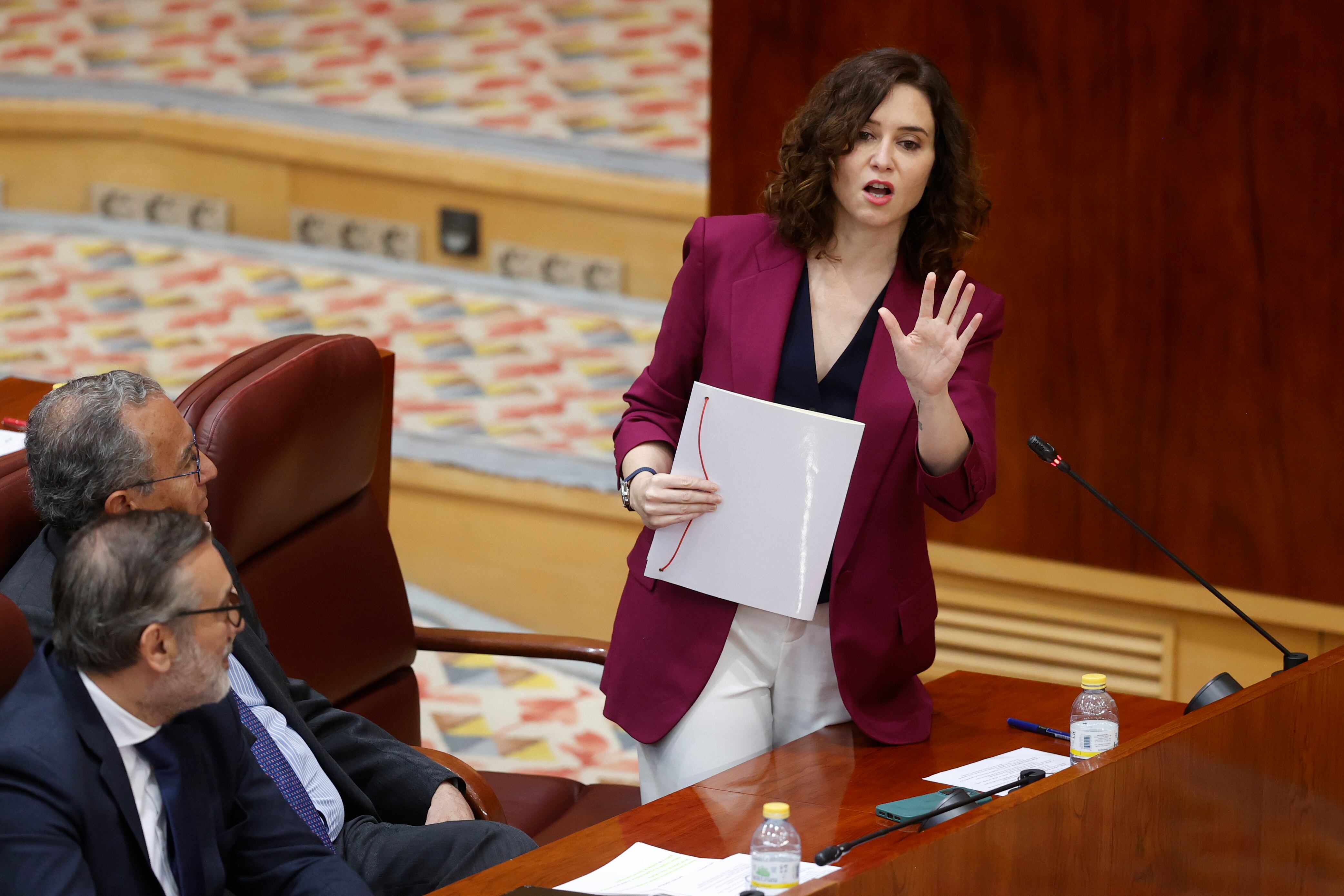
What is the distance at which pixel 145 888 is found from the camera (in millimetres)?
1549

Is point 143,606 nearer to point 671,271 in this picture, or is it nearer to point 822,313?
point 822,313

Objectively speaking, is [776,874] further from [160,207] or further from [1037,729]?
[160,207]

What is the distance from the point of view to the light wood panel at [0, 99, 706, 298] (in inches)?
194

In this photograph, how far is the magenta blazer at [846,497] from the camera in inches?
74.9

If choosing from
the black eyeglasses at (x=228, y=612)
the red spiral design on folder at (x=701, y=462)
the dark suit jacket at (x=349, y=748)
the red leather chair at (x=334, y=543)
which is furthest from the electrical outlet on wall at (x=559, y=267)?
the black eyeglasses at (x=228, y=612)

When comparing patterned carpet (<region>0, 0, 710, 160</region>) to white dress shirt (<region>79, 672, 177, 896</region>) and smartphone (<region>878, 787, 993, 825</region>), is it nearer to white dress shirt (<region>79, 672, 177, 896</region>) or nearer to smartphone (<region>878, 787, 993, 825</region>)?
smartphone (<region>878, 787, 993, 825</region>)

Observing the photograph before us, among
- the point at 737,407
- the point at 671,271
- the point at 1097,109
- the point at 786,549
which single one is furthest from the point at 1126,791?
the point at 671,271

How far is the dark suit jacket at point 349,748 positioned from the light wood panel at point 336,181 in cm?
276

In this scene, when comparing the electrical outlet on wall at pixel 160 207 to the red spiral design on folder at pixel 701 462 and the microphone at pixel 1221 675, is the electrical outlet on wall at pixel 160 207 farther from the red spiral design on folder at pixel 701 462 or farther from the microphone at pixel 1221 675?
the microphone at pixel 1221 675

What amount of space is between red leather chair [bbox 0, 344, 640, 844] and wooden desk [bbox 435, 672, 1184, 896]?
438 millimetres

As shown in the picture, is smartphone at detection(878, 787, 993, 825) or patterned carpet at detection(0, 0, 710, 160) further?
patterned carpet at detection(0, 0, 710, 160)

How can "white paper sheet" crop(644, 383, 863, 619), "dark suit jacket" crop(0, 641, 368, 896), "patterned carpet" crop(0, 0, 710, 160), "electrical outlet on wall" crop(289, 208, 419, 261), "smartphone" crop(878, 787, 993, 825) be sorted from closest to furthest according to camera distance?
"dark suit jacket" crop(0, 641, 368, 896), "smartphone" crop(878, 787, 993, 825), "white paper sheet" crop(644, 383, 863, 619), "electrical outlet on wall" crop(289, 208, 419, 261), "patterned carpet" crop(0, 0, 710, 160)

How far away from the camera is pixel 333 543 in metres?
2.45

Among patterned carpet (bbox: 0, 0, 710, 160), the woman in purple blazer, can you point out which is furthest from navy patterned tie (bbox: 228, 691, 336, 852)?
patterned carpet (bbox: 0, 0, 710, 160)
